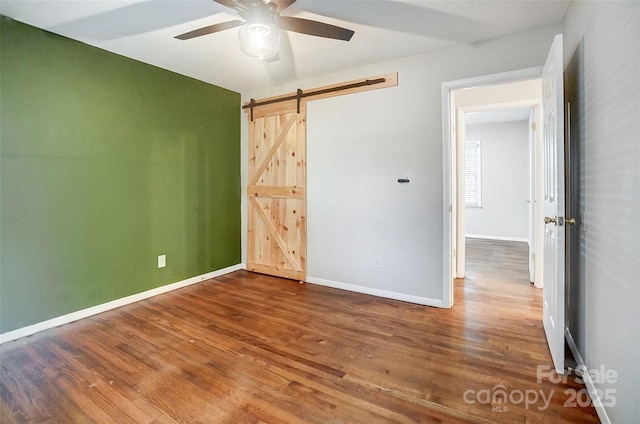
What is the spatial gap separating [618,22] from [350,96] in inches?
93.5

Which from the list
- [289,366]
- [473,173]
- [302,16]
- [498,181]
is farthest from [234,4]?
[498,181]

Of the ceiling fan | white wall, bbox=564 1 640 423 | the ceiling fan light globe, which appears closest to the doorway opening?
white wall, bbox=564 1 640 423

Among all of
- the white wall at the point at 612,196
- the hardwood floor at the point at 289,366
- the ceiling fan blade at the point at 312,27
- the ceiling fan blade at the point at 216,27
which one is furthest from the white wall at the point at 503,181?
the ceiling fan blade at the point at 216,27

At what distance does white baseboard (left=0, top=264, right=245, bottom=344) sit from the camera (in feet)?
8.16

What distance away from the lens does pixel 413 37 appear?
8.93 ft

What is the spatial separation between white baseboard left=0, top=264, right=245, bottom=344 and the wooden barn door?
76cm

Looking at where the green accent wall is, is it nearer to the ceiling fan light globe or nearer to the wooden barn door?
the wooden barn door

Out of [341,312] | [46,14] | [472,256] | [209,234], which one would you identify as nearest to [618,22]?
[341,312]

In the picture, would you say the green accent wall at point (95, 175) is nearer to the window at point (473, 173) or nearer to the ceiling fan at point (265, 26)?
the ceiling fan at point (265, 26)

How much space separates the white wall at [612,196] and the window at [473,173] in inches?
221

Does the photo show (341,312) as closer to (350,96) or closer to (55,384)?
(55,384)

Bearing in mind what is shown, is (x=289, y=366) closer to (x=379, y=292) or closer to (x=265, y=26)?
(x=379, y=292)

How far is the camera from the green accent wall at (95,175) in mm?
2467

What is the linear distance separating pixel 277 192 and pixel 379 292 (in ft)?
5.89
